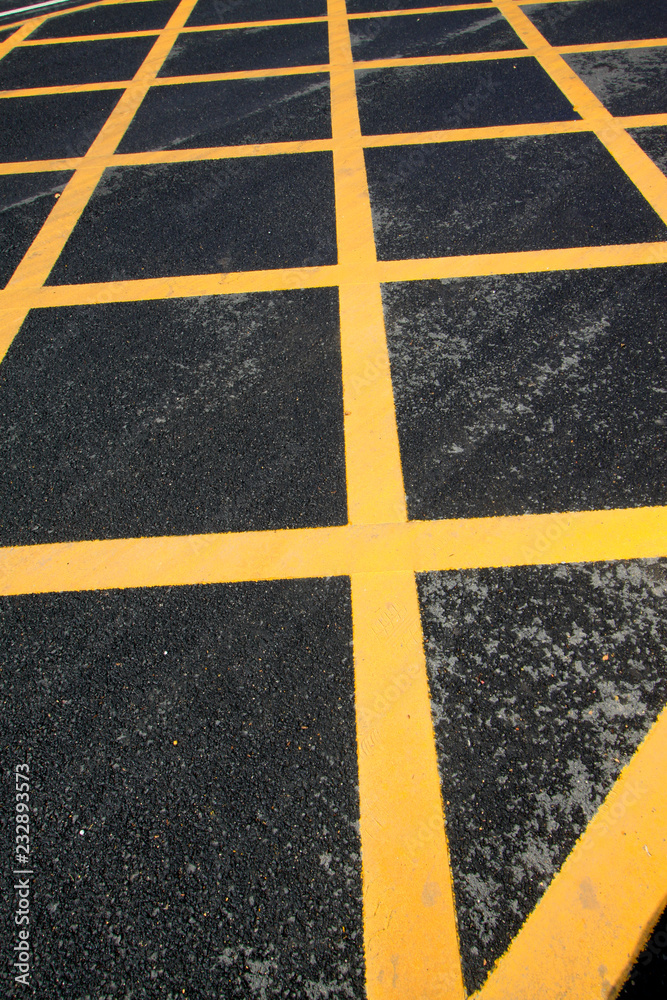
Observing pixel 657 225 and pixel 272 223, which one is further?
pixel 272 223

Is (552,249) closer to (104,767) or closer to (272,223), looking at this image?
(272,223)

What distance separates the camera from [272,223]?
481 cm

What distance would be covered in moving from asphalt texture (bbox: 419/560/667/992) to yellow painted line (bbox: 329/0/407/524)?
0.54 m

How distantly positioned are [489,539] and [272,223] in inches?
127

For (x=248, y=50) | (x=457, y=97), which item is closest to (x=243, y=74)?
(x=248, y=50)

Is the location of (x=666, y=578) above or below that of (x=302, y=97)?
below

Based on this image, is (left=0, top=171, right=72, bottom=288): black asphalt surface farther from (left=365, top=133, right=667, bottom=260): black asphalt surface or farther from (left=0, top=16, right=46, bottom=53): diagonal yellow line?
(left=0, top=16, right=46, bottom=53): diagonal yellow line

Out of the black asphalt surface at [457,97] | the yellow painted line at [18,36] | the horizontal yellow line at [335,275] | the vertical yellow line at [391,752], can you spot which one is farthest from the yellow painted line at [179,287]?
the yellow painted line at [18,36]

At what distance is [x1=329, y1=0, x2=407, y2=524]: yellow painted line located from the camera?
3.05m

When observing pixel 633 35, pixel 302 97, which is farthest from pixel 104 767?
pixel 633 35

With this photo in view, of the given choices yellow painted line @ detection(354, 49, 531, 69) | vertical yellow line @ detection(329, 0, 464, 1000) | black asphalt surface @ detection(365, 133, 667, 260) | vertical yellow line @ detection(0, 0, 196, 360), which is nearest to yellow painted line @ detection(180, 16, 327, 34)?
vertical yellow line @ detection(0, 0, 196, 360)

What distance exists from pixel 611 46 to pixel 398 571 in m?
7.20

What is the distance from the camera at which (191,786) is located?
219 cm

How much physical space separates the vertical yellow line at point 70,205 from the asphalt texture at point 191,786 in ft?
7.81
